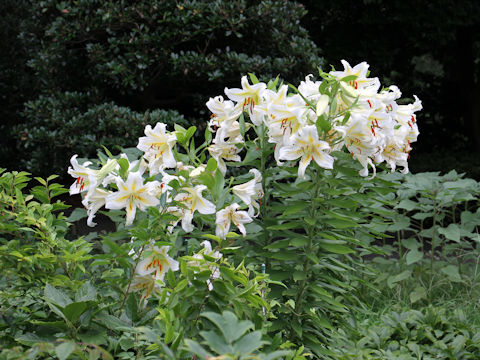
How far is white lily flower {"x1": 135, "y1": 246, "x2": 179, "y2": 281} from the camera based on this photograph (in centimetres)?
190

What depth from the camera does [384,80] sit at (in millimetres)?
8938

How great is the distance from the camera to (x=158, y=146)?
2.28m

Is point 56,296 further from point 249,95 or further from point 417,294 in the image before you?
point 417,294

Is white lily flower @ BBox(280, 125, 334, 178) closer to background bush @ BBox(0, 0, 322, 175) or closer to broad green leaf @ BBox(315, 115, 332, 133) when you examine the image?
broad green leaf @ BBox(315, 115, 332, 133)

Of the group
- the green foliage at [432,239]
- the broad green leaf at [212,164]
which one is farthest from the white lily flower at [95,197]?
the green foliage at [432,239]

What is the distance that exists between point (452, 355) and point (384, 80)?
6.46m

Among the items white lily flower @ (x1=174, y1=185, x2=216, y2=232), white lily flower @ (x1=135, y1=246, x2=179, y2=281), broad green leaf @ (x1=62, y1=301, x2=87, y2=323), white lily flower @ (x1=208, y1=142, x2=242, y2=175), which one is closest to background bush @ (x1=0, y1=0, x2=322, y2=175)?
white lily flower @ (x1=208, y1=142, x2=242, y2=175)

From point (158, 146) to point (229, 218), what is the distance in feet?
1.52

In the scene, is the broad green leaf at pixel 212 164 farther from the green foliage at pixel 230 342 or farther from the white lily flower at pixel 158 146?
the green foliage at pixel 230 342

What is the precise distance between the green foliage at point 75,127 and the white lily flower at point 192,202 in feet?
11.2

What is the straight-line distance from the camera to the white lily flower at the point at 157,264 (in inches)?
74.8

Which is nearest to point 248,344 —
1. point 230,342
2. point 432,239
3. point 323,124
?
point 230,342

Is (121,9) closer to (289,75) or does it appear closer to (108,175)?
(289,75)

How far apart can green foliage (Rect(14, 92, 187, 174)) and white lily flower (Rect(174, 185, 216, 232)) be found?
134 inches
